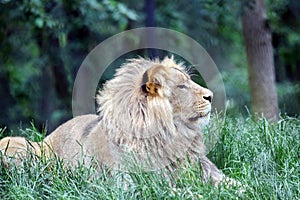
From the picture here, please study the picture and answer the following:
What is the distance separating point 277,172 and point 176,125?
2.67ft

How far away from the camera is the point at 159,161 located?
4.87 meters

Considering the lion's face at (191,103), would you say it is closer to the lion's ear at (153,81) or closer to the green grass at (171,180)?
the lion's ear at (153,81)

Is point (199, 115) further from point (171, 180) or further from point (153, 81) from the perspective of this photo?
point (171, 180)

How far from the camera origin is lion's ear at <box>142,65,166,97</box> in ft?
16.2

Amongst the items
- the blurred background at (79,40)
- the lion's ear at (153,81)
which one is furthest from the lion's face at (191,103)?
the blurred background at (79,40)

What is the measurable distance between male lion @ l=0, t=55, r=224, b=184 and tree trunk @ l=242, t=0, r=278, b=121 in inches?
136

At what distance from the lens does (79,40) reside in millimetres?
12625

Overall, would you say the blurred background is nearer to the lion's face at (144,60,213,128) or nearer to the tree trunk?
the tree trunk

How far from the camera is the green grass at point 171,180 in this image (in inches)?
167

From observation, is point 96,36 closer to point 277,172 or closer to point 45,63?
point 45,63

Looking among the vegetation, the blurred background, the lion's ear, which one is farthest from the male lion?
the blurred background

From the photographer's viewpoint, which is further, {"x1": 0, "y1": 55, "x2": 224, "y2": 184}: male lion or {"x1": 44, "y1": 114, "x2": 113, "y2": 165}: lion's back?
{"x1": 44, "y1": 114, "x2": 113, "y2": 165}: lion's back

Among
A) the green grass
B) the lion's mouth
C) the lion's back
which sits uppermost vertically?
the lion's mouth

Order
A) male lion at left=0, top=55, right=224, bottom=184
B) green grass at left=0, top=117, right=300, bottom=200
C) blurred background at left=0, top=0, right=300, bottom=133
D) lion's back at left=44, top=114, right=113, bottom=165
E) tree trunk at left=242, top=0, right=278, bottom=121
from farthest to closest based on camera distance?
blurred background at left=0, top=0, right=300, bottom=133
tree trunk at left=242, top=0, right=278, bottom=121
lion's back at left=44, top=114, right=113, bottom=165
male lion at left=0, top=55, right=224, bottom=184
green grass at left=0, top=117, right=300, bottom=200
